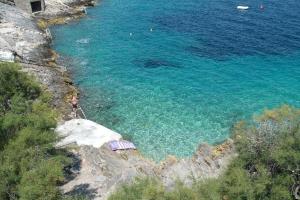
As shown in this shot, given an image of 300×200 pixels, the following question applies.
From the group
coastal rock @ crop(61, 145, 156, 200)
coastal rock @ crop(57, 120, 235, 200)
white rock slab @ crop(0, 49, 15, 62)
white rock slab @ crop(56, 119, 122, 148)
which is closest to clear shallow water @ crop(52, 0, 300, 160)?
white rock slab @ crop(56, 119, 122, 148)

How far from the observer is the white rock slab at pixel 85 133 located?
47.5 meters

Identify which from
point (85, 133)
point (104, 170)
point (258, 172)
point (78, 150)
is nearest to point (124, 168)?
point (104, 170)

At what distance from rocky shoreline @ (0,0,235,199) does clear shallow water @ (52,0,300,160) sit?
3.22m

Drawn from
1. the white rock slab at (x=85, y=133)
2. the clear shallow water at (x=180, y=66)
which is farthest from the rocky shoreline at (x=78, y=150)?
the clear shallow water at (x=180, y=66)

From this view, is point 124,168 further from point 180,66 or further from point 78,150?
point 180,66

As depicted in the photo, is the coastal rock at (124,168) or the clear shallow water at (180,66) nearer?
the coastal rock at (124,168)

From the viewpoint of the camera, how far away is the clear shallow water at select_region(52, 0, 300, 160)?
5634 cm

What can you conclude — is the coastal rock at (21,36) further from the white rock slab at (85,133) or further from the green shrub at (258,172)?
the green shrub at (258,172)

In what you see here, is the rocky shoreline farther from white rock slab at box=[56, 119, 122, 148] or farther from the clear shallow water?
the clear shallow water

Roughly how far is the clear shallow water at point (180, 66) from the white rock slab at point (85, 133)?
4598 mm

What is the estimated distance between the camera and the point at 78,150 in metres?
44.6

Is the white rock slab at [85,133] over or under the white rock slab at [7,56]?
under

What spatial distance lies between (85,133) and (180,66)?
1118 inches

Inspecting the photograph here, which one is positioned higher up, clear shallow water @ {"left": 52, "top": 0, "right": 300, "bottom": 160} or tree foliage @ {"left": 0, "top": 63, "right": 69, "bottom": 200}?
tree foliage @ {"left": 0, "top": 63, "right": 69, "bottom": 200}
